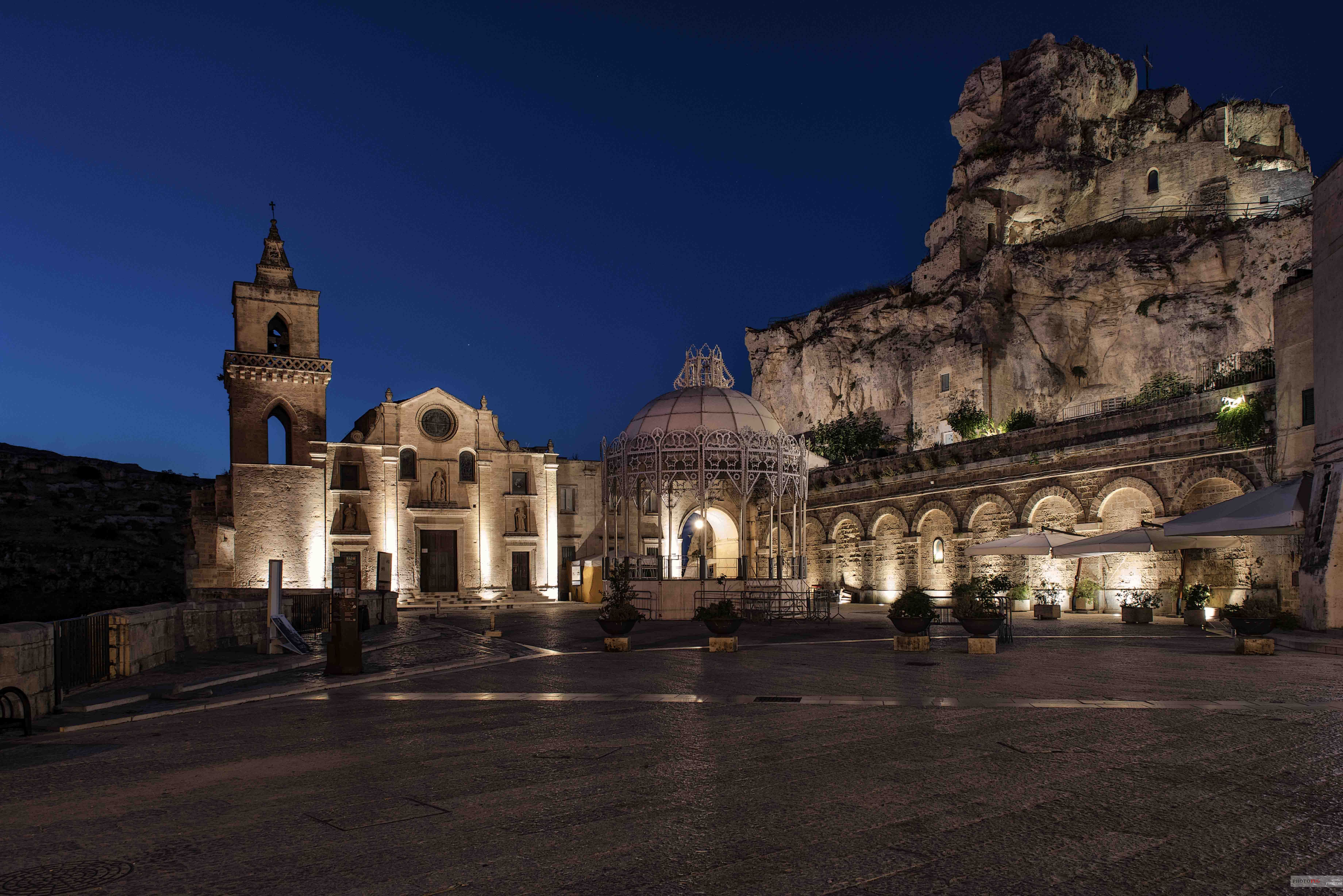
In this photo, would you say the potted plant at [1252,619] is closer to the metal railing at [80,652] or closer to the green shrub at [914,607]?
the green shrub at [914,607]

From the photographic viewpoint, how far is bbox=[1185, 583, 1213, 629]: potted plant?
63.3 feet

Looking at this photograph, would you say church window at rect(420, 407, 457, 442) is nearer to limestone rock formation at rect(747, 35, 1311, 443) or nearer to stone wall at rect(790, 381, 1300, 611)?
stone wall at rect(790, 381, 1300, 611)

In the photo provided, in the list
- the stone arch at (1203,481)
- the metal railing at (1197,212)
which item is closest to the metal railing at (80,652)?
the stone arch at (1203,481)

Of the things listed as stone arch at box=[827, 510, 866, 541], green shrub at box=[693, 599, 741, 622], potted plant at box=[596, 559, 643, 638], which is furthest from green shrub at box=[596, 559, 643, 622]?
stone arch at box=[827, 510, 866, 541]

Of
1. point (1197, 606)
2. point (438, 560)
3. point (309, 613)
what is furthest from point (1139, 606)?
point (438, 560)

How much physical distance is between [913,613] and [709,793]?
9.47 m

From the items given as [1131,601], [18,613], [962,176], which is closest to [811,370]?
[962,176]

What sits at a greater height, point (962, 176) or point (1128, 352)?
point (962, 176)

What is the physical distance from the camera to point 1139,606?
2027 centimetres

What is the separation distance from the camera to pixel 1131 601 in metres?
22.7

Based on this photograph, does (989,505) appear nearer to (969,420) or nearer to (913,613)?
(913,613)

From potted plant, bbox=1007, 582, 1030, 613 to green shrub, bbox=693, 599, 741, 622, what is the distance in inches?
513

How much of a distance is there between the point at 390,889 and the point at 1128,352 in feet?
169

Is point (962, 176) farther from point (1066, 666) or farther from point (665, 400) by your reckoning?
point (1066, 666)
